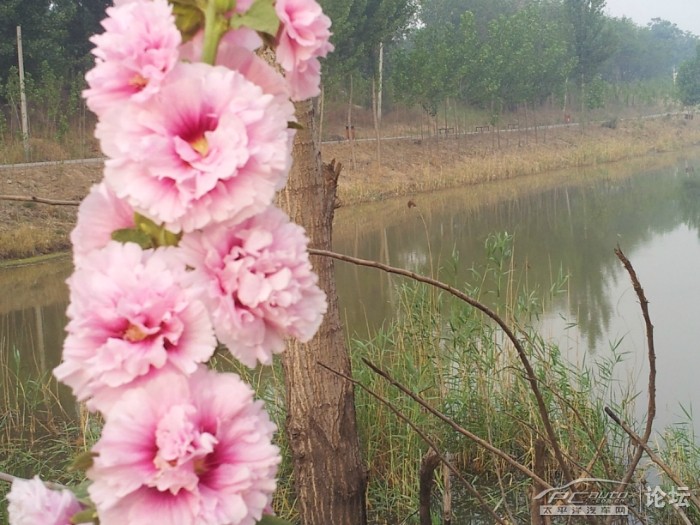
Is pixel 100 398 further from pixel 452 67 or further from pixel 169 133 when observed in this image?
pixel 452 67

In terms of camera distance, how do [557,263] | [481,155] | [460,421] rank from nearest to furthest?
[460,421] → [557,263] → [481,155]

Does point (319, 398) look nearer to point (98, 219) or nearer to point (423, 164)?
point (98, 219)

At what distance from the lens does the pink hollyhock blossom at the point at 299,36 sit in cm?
54

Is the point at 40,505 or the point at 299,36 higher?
the point at 299,36

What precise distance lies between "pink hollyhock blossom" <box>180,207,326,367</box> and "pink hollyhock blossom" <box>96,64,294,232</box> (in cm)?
2

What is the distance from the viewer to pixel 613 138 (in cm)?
2956

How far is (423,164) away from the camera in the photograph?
67.8 ft

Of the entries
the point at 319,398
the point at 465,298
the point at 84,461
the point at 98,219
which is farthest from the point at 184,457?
the point at 319,398

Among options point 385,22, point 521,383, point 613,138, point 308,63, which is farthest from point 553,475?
point 613,138

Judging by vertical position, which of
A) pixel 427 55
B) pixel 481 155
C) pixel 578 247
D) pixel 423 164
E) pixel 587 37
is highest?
pixel 587 37

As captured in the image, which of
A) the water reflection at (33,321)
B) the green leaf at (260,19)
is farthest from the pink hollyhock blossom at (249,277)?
the water reflection at (33,321)

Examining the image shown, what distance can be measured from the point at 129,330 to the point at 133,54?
0.16m

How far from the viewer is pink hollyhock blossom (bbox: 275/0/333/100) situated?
0.54 m

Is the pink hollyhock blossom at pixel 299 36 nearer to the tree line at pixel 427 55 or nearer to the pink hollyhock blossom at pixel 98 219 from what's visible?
the pink hollyhock blossom at pixel 98 219
